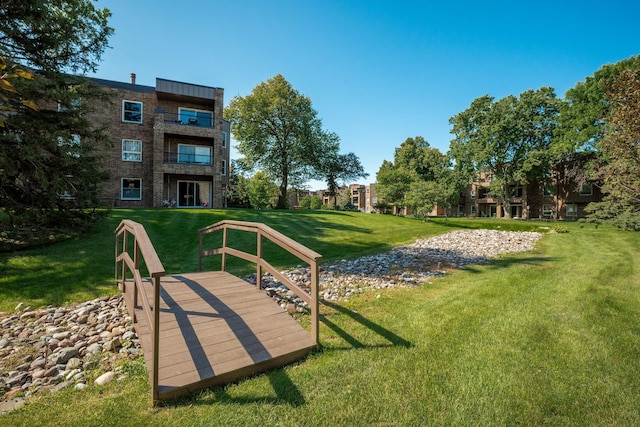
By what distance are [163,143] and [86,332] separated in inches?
723

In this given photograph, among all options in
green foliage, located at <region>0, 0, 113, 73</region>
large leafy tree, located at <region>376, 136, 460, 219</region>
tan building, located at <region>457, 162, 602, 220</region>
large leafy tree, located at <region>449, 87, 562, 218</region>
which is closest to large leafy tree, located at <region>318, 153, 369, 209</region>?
large leafy tree, located at <region>376, 136, 460, 219</region>

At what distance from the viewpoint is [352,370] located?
305 cm

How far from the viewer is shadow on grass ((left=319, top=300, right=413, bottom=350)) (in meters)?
3.58

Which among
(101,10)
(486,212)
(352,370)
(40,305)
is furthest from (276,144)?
(486,212)

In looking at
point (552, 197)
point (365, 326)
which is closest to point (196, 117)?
point (365, 326)

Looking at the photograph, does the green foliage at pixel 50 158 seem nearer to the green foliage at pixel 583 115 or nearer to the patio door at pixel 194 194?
the patio door at pixel 194 194

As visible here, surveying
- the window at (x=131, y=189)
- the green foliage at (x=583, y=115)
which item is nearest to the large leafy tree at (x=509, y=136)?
the green foliage at (x=583, y=115)

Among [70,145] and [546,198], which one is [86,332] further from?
[546,198]

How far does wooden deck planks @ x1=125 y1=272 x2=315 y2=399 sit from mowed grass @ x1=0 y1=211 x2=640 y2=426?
15 cm

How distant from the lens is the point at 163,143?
768 inches

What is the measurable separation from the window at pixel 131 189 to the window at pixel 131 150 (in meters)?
1.43

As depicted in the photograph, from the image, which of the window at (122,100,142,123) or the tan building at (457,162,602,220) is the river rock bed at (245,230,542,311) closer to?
the window at (122,100,142,123)

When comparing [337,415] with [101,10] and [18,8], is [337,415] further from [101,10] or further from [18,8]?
[101,10]

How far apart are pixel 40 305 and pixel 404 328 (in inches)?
242
